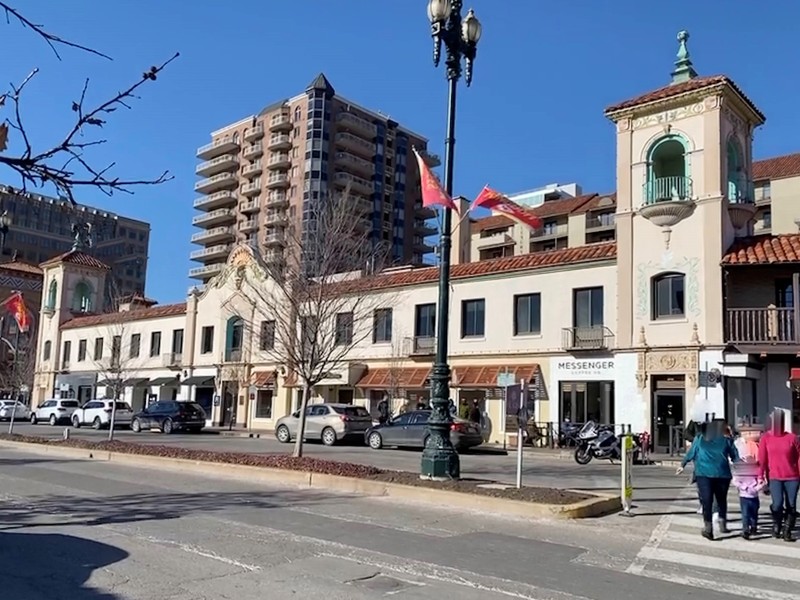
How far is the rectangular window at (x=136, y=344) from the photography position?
48.6 metres

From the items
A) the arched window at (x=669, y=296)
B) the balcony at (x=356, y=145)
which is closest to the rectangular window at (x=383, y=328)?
the arched window at (x=669, y=296)

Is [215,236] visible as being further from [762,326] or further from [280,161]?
[762,326]

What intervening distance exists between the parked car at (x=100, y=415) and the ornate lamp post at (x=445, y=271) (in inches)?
1098

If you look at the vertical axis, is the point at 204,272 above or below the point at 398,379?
above

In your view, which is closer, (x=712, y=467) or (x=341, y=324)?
(x=712, y=467)

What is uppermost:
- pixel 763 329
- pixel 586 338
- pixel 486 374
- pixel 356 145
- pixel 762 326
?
pixel 356 145

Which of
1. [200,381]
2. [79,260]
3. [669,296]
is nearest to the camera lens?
[669,296]

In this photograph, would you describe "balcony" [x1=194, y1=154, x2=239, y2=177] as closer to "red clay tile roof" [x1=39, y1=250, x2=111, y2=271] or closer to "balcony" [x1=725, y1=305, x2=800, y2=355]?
"red clay tile roof" [x1=39, y1=250, x2=111, y2=271]

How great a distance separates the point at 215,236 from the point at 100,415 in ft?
192

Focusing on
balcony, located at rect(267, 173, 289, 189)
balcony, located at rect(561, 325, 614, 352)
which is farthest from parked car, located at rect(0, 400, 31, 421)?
balcony, located at rect(267, 173, 289, 189)

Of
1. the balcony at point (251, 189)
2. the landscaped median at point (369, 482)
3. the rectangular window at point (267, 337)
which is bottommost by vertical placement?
the landscaped median at point (369, 482)

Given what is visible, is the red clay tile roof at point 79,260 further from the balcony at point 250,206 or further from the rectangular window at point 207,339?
the balcony at point 250,206

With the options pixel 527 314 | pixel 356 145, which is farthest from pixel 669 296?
pixel 356 145

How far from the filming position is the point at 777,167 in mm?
62062
